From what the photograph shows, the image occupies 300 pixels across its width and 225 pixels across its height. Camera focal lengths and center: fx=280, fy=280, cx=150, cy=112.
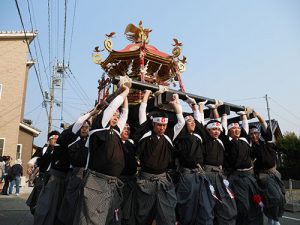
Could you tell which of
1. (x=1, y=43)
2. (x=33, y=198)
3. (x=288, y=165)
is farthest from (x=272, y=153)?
(x=1, y=43)

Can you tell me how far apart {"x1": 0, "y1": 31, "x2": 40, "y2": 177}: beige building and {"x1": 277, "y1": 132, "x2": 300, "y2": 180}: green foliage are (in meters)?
14.8


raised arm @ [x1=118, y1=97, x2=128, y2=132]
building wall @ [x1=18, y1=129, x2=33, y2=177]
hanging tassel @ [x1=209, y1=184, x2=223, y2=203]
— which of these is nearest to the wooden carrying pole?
raised arm @ [x1=118, y1=97, x2=128, y2=132]

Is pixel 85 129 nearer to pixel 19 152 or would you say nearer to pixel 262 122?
pixel 262 122

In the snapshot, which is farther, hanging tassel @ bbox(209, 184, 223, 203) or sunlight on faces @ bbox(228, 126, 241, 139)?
sunlight on faces @ bbox(228, 126, 241, 139)

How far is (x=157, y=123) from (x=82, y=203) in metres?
1.38

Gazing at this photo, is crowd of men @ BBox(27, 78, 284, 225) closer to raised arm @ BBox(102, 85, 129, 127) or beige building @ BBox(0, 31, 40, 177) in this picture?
raised arm @ BBox(102, 85, 129, 127)

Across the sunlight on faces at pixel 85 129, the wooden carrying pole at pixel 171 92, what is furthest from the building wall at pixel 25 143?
the wooden carrying pole at pixel 171 92

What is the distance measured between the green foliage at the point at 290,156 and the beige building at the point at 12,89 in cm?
1482

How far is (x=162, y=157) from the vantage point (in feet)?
12.1

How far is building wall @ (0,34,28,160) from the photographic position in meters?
14.7

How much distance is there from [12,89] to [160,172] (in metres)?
13.9

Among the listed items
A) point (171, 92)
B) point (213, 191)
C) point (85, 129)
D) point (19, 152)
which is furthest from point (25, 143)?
point (213, 191)

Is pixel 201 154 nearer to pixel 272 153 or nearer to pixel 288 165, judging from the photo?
pixel 272 153

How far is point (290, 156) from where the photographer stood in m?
16.7
